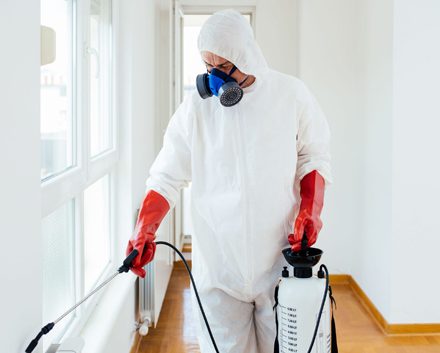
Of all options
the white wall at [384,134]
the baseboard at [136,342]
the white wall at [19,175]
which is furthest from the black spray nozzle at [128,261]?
the white wall at [384,134]

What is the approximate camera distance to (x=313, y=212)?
1.76m

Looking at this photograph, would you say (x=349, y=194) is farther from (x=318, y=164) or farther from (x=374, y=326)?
(x=318, y=164)

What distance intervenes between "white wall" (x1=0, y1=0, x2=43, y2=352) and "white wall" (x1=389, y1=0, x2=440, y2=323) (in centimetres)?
232

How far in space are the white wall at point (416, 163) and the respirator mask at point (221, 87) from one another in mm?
1702

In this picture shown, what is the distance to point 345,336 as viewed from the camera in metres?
3.22

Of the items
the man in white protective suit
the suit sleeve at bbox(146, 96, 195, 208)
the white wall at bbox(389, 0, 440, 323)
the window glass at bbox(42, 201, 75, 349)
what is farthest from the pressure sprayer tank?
the white wall at bbox(389, 0, 440, 323)

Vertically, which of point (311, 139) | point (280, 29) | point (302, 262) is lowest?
point (302, 262)

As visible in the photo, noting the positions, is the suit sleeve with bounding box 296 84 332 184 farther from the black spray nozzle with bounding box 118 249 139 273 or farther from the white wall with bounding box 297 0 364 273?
the white wall with bounding box 297 0 364 273

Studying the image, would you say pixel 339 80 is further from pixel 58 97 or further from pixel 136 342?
pixel 58 97

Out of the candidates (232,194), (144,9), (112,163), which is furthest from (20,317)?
(144,9)

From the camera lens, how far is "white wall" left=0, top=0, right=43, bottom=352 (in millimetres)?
1110

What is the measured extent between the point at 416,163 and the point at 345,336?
41.4 inches

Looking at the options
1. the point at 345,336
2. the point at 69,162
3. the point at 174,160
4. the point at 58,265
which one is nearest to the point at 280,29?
the point at 345,336

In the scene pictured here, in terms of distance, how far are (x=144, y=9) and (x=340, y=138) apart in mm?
1628
